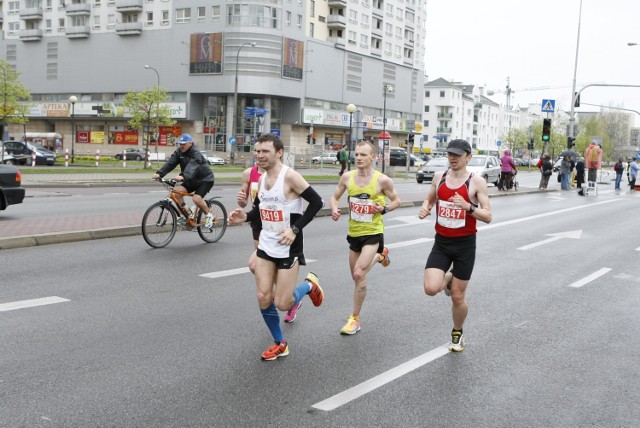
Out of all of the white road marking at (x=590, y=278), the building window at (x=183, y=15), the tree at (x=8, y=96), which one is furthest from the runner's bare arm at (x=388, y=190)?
the building window at (x=183, y=15)

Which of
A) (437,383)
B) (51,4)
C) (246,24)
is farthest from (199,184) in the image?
(51,4)

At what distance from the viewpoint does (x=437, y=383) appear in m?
4.76

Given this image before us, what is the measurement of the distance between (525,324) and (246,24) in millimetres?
61297

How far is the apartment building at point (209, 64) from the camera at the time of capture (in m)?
65.2

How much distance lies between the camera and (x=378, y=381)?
4719mm

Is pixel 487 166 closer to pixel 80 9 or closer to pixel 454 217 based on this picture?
pixel 454 217

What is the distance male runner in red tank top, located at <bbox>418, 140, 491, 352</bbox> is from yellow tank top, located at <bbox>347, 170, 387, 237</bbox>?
0.79 metres

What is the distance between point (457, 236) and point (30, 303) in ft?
14.0

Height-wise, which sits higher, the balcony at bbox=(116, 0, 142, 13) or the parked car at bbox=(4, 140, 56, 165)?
the balcony at bbox=(116, 0, 142, 13)

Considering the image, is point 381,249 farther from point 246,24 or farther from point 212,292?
point 246,24

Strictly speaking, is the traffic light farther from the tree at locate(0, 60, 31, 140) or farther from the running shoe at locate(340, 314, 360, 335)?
the tree at locate(0, 60, 31, 140)

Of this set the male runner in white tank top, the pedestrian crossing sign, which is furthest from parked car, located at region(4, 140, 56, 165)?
the male runner in white tank top

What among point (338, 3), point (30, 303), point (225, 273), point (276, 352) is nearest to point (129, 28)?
point (338, 3)

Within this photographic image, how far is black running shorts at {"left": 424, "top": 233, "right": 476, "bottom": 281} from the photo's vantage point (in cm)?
556
